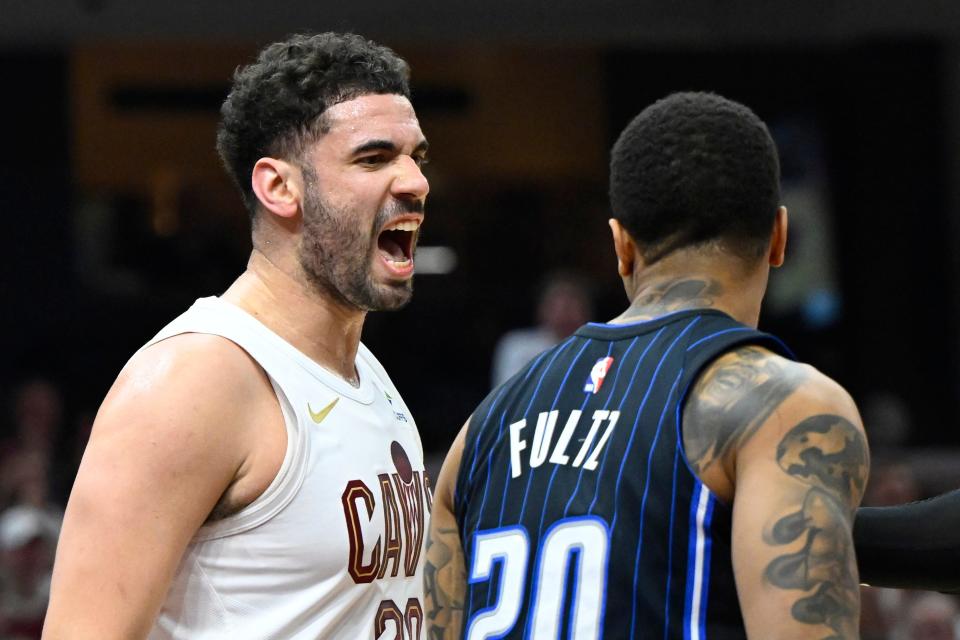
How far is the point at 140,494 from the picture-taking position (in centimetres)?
232

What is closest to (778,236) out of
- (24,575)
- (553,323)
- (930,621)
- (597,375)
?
(597,375)

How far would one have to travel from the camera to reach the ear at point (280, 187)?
2709 millimetres

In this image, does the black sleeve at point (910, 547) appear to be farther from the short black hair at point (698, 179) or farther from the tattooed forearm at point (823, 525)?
the short black hair at point (698, 179)

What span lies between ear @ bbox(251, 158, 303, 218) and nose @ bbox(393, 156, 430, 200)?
0.19 metres

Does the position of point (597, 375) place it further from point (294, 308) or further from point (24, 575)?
point (24, 575)

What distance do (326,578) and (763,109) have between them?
34.1ft

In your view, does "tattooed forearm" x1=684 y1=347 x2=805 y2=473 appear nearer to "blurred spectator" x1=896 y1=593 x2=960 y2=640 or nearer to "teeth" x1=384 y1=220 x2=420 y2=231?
"teeth" x1=384 y1=220 x2=420 y2=231

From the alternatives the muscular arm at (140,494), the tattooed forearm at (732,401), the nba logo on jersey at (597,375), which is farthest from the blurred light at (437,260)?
the tattooed forearm at (732,401)

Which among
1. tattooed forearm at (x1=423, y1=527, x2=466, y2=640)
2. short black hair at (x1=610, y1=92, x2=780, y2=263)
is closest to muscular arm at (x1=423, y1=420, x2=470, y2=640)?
tattooed forearm at (x1=423, y1=527, x2=466, y2=640)

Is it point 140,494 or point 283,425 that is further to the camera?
point 283,425

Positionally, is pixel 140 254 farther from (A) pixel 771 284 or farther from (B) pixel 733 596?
(B) pixel 733 596

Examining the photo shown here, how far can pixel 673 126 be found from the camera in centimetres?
216

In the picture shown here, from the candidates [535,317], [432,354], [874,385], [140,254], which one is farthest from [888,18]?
[140,254]

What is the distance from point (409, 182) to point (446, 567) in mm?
754
